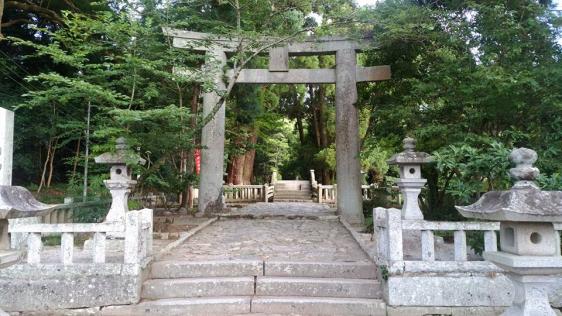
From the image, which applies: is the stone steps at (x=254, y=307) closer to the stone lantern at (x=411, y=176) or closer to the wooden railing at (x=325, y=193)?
the stone lantern at (x=411, y=176)

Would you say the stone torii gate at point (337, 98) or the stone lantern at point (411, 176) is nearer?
the stone lantern at point (411, 176)

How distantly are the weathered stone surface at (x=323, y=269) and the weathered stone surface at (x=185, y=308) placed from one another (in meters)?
0.71

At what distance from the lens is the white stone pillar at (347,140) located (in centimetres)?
1101

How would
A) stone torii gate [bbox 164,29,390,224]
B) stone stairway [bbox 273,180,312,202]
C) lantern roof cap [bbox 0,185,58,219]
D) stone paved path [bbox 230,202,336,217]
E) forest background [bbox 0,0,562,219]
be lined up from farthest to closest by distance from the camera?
1. stone stairway [bbox 273,180,312,202]
2. stone paved path [bbox 230,202,336,217]
3. stone torii gate [bbox 164,29,390,224]
4. forest background [bbox 0,0,562,219]
5. lantern roof cap [bbox 0,185,58,219]

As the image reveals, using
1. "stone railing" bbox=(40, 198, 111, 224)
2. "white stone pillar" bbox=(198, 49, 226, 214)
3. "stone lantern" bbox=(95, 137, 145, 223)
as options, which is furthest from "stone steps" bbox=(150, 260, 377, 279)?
"white stone pillar" bbox=(198, 49, 226, 214)

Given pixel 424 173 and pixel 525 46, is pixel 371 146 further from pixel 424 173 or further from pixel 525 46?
pixel 525 46

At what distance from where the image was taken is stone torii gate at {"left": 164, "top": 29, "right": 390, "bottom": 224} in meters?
11.0

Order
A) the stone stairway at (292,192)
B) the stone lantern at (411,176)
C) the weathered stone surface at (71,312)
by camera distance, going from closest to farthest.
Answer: the weathered stone surface at (71,312)
the stone lantern at (411,176)
the stone stairway at (292,192)

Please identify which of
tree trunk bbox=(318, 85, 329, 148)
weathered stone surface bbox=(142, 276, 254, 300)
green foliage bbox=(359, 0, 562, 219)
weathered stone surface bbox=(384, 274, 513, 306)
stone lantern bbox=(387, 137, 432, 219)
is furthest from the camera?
tree trunk bbox=(318, 85, 329, 148)

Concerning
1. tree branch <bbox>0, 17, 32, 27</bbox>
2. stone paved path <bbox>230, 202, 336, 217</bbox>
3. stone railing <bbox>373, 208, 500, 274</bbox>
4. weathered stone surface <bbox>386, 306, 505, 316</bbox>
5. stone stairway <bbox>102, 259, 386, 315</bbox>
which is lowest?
weathered stone surface <bbox>386, 306, 505, 316</bbox>

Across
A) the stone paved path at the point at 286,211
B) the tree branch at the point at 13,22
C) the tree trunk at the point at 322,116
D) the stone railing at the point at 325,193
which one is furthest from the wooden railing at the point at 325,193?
the tree branch at the point at 13,22

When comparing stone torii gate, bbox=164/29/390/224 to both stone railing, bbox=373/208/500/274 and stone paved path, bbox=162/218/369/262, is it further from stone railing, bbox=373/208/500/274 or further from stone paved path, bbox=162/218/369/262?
stone railing, bbox=373/208/500/274

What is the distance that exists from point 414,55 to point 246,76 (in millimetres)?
5042

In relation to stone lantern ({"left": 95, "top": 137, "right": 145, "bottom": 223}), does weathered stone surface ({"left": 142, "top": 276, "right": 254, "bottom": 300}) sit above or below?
below
